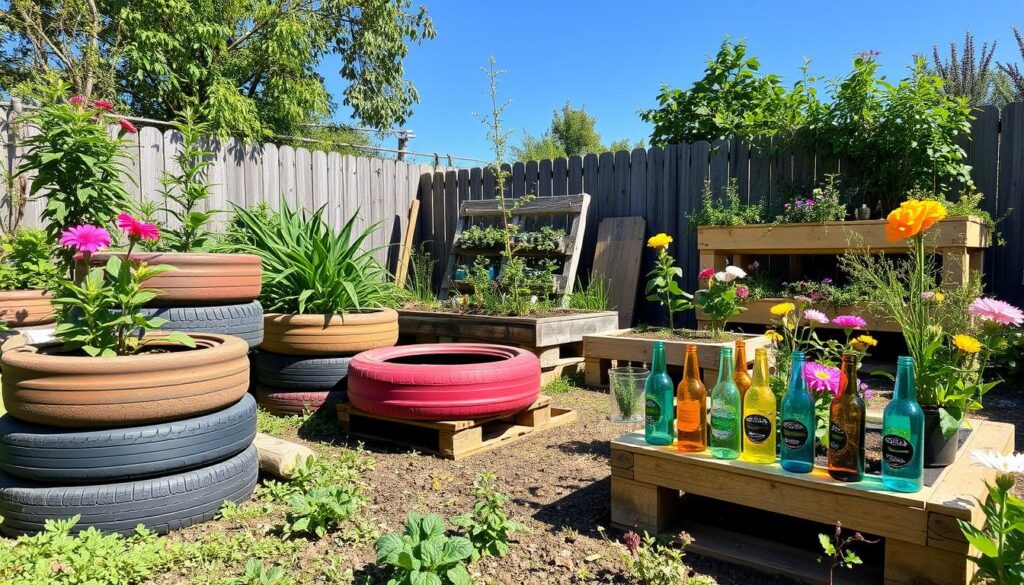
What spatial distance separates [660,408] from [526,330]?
2.38 metres

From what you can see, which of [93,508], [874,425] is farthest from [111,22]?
[874,425]

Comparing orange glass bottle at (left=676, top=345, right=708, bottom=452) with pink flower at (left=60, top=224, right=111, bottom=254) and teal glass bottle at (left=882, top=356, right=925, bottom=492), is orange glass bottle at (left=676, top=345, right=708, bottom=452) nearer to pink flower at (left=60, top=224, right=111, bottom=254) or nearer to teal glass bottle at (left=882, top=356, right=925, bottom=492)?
teal glass bottle at (left=882, top=356, right=925, bottom=492)

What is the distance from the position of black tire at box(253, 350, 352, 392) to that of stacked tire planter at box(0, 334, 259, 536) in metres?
1.49

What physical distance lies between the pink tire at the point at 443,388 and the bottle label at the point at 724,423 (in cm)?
133

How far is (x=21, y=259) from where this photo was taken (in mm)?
4086

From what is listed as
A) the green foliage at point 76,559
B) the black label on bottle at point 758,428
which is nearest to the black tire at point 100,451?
the green foliage at point 76,559

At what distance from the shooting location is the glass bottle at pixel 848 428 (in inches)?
65.6

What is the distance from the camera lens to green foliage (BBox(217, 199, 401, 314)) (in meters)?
3.84

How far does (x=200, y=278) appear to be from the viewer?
2959 mm

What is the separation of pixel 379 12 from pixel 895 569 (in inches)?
526

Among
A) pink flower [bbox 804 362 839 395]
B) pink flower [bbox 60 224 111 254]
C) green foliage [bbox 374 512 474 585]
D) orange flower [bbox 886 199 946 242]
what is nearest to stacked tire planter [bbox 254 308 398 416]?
pink flower [bbox 60 224 111 254]

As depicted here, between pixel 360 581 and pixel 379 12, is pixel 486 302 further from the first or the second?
pixel 379 12

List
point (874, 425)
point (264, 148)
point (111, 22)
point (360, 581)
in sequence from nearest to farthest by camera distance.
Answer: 1. point (360, 581)
2. point (874, 425)
3. point (264, 148)
4. point (111, 22)

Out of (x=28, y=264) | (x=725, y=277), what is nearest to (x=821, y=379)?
(x=725, y=277)
